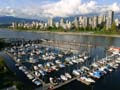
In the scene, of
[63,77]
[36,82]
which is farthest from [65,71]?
[36,82]

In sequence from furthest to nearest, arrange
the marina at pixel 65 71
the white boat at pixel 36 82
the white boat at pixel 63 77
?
the white boat at pixel 63 77 < the marina at pixel 65 71 < the white boat at pixel 36 82

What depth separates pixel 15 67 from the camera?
35000 mm

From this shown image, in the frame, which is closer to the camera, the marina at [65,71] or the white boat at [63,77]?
the marina at [65,71]

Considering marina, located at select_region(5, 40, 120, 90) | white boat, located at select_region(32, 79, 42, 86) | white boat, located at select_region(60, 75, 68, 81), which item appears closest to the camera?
white boat, located at select_region(32, 79, 42, 86)

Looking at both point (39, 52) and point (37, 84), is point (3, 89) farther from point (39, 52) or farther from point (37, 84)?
point (39, 52)

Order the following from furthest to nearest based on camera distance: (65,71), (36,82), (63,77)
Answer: (65,71) < (63,77) < (36,82)

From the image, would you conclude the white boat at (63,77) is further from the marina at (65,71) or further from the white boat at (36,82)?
the white boat at (36,82)

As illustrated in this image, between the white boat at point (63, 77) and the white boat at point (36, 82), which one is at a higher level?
the white boat at point (63, 77)

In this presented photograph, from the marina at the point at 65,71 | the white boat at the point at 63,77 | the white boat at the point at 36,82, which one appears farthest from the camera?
the white boat at the point at 63,77

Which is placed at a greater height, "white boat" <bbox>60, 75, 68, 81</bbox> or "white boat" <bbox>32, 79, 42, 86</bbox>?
"white boat" <bbox>60, 75, 68, 81</bbox>

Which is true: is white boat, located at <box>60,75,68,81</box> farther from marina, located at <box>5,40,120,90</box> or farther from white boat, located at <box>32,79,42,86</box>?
white boat, located at <box>32,79,42,86</box>

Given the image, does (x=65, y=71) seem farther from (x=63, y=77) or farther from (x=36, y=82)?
(x=36, y=82)

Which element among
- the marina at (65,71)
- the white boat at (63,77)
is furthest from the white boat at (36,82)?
the white boat at (63,77)

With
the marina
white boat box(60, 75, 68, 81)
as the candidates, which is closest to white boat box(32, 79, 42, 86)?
the marina
